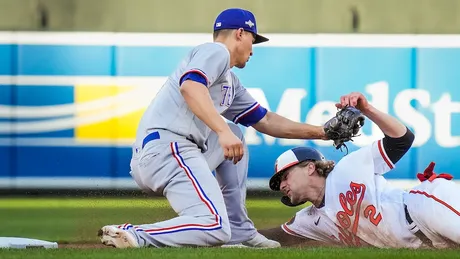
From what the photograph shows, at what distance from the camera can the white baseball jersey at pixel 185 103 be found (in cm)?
471

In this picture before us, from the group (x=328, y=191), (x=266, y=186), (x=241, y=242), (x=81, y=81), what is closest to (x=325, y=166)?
(x=328, y=191)

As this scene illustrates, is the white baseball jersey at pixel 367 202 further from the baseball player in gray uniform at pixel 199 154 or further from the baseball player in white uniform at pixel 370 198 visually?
the baseball player in gray uniform at pixel 199 154

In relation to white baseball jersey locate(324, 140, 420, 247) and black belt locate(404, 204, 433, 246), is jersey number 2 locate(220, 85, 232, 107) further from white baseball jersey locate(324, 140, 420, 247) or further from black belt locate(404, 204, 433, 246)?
black belt locate(404, 204, 433, 246)

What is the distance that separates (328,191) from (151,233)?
867 millimetres

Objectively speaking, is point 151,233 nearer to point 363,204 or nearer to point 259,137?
point 363,204

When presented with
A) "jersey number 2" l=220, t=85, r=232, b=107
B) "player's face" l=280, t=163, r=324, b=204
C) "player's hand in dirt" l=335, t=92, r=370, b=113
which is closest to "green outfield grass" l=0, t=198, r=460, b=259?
"player's face" l=280, t=163, r=324, b=204

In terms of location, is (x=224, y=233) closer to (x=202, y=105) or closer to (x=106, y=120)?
(x=202, y=105)

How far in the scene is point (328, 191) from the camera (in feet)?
16.1

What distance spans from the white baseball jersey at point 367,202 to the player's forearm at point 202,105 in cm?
66

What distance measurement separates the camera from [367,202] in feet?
15.5

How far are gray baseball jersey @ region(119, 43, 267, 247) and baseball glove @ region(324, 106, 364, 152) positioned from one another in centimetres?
44

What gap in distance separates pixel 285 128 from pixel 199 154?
0.84 m

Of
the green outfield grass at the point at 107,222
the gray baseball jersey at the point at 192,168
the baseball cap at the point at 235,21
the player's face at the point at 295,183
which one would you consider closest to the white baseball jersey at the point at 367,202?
the player's face at the point at 295,183

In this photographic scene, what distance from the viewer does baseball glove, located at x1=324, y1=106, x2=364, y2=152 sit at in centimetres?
499
